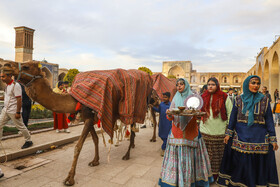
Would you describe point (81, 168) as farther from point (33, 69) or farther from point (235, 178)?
point (235, 178)

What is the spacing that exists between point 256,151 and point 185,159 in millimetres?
1056

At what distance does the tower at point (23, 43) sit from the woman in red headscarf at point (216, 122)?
43112 mm

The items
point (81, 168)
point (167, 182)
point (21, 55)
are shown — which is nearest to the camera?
point (167, 182)

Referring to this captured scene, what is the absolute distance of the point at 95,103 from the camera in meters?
3.27

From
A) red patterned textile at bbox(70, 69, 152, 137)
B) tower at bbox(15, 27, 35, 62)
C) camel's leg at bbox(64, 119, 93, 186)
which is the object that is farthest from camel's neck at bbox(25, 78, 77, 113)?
tower at bbox(15, 27, 35, 62)

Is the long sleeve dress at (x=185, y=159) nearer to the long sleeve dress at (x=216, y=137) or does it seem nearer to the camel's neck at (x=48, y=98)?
the long sleeve dress at (x=216, y=137)

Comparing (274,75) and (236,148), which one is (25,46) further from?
(236,148)

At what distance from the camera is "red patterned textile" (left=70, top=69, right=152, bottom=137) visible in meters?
3.31

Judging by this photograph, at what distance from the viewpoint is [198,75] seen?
5100cm

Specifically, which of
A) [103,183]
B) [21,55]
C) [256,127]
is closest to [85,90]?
[103,183]

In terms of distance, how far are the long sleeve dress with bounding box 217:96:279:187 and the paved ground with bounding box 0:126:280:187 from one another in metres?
1.41

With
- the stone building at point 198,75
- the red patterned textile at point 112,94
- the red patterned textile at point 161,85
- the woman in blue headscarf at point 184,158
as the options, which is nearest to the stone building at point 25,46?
the stone building at point 198,75

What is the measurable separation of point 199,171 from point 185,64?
50682 millimetres

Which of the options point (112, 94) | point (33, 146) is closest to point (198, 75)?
point (33, 146)
